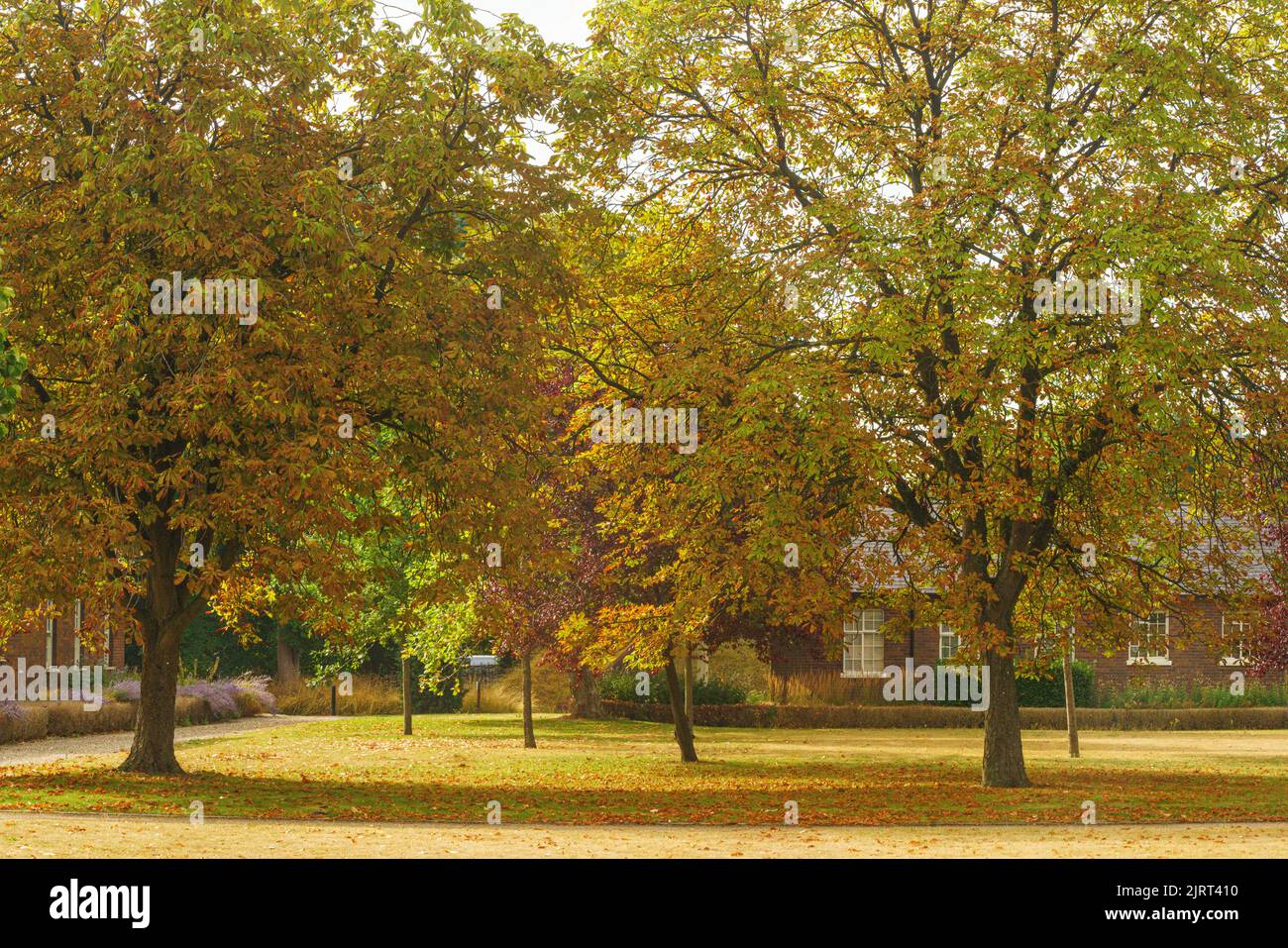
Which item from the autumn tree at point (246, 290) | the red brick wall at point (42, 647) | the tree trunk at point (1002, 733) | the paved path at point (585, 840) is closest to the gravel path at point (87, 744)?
the red brick wall at point (42, 647)

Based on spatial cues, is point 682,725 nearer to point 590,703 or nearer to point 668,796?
point 668,796

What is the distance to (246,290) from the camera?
54.0 ft

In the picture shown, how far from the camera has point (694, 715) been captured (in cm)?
3850

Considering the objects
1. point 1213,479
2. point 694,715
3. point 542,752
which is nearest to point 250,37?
point 1213,479

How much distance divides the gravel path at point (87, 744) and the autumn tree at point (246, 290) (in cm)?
586

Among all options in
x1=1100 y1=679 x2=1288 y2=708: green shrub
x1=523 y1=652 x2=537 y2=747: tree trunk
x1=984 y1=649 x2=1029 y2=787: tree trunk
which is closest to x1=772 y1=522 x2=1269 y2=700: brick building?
x1=1100 y1=679 x2=1288 y2=708: green shrub

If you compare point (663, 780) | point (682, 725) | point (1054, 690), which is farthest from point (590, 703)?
point (663, 780)

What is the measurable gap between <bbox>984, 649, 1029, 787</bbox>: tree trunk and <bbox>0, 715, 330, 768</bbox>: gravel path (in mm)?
14514

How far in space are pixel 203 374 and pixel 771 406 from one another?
6716 millimetres

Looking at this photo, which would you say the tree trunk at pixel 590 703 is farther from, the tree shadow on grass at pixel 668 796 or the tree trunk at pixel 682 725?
the tree shadow on grass at pixel 668 796

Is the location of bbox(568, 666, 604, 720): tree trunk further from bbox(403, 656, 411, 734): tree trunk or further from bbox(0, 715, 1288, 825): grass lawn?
bbox(403, 656, 411, 734): tree trunk

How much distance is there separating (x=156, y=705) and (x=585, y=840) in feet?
28.5

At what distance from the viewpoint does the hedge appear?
1505 inches

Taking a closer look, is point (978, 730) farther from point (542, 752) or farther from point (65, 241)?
point (65, 241)
